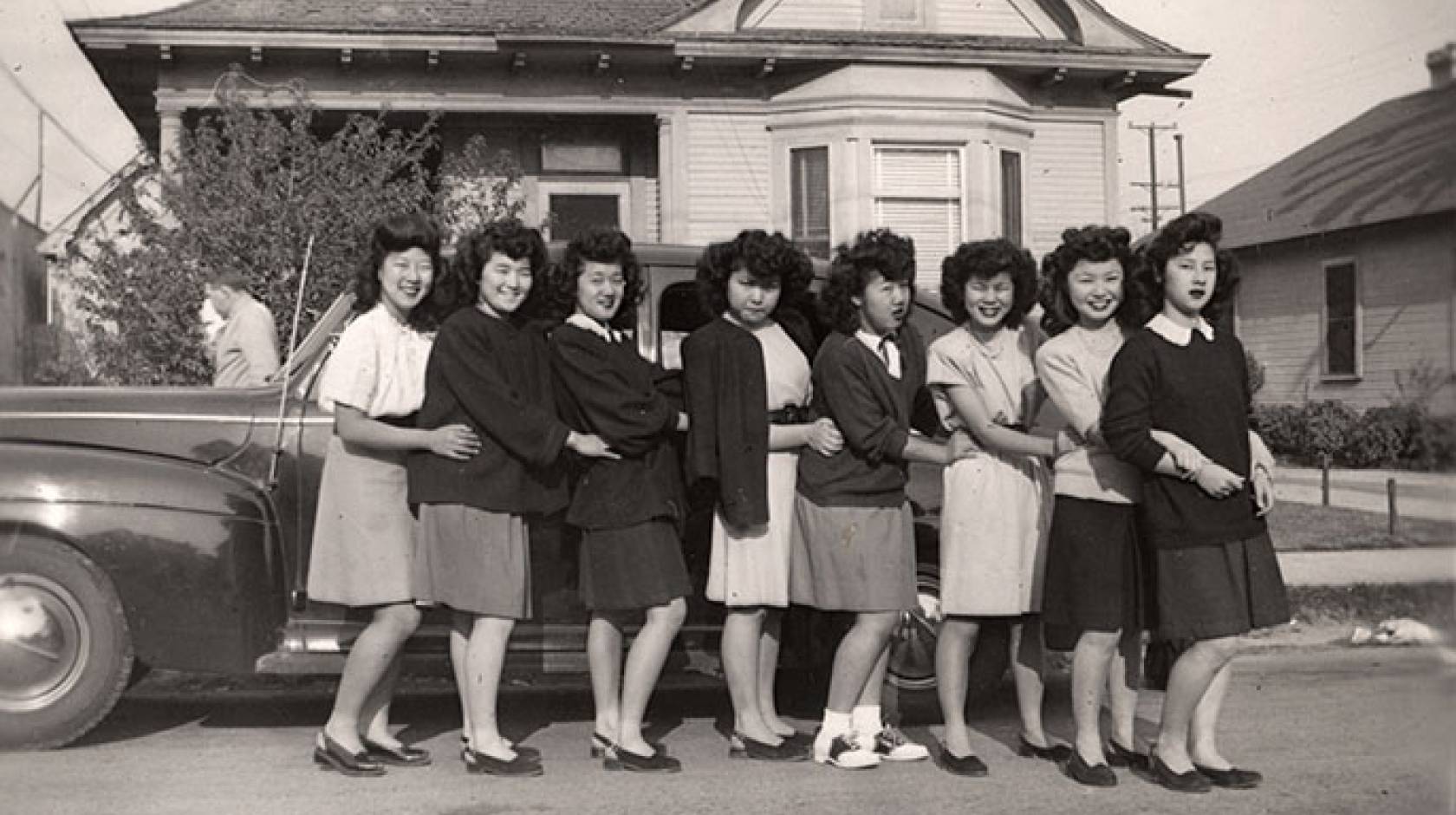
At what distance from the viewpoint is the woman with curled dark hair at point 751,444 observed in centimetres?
496

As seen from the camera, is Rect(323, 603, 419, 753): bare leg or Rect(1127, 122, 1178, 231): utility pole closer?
Rect(323, 603, 419, 753): bare leg

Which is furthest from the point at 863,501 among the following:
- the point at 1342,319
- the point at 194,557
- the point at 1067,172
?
the point at 1342,319

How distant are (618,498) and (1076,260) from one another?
1.79 m

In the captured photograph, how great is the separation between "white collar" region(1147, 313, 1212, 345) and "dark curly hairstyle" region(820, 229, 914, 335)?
0.88m

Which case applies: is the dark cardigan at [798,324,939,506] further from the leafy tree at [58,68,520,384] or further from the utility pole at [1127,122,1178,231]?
the leafy tree at [58,68,520,384]

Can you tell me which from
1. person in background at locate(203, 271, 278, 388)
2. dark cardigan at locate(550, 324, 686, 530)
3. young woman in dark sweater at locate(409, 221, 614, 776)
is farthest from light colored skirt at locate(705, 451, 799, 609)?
person in background at locate(203, 271, 278, 388)

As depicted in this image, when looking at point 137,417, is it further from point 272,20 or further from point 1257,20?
point 272,20

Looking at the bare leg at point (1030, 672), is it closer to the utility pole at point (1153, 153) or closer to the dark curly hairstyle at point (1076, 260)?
the dark curly hairstyle at point (1076, 260)

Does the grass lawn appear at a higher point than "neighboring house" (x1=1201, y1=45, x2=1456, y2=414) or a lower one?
lower

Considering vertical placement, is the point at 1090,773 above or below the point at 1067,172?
below

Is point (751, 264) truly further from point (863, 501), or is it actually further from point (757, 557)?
point (757, 557)

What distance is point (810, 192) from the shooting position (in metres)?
13.7

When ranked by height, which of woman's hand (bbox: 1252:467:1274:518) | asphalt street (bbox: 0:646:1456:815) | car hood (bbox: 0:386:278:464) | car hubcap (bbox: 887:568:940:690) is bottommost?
asphalt street (bbox: 0:646:1456:815)

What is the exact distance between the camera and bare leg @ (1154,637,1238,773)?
184 inches
